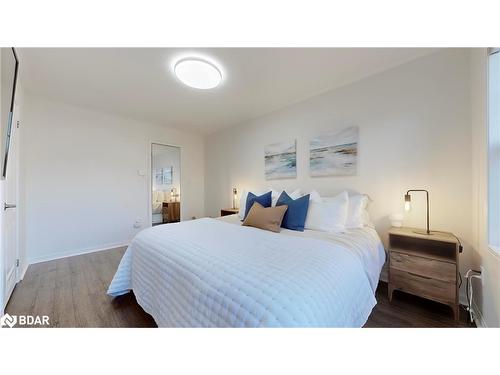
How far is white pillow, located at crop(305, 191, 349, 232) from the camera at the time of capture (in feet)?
6.17

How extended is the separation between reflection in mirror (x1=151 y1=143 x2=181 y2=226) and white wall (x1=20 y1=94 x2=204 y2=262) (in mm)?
401

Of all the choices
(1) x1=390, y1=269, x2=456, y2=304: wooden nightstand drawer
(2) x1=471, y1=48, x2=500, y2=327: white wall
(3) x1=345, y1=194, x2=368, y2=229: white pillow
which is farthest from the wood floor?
(3) x1=345, y1=194, x2=368, y2=229: white pillow

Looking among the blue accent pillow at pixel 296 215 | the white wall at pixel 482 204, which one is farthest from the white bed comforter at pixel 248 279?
the white wall at pixel 482 204

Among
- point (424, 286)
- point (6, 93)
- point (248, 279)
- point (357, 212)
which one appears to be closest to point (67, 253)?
point (6, 93)

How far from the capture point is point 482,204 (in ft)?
4.56

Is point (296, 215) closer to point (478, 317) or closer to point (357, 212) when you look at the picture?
point (357, 212)

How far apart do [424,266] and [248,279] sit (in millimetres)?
1634

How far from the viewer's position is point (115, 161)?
334cm

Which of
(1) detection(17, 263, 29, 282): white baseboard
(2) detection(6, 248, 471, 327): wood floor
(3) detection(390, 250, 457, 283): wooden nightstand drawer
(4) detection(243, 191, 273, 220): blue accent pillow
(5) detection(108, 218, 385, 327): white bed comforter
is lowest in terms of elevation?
(2) detection(6, 248, 471, 327): wood floor

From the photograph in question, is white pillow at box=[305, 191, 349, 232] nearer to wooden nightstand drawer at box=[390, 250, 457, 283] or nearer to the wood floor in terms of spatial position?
wooden nightstand drawer at box=[390, 250, 457, 283]

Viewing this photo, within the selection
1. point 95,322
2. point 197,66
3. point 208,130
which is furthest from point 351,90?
point 95,322

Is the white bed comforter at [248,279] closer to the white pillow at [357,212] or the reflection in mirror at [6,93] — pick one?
the white pillow at [357,212]

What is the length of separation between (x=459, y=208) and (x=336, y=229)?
1.06 m
